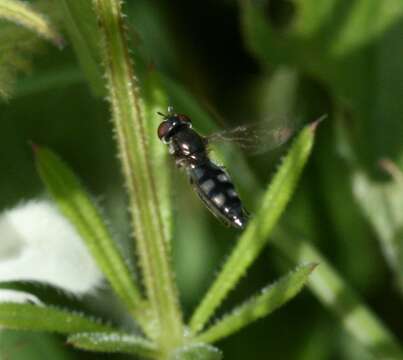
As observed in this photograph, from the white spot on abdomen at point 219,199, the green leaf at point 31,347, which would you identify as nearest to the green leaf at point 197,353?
the white spot on abdomen at point 219,199

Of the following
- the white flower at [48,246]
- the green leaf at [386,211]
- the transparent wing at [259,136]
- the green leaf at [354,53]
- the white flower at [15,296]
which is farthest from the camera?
the green leaf at [354,53]

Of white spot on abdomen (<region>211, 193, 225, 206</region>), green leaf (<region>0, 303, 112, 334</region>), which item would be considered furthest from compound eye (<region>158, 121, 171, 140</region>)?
green leaf (<region>0, 303, 112, 334</region>)

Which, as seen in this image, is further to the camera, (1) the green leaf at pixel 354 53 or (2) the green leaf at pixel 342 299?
(1) the green leaf at pixel 354 53

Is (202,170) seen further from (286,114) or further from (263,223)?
(286,114)

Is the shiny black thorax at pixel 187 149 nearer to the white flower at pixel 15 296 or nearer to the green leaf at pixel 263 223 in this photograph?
the green leaf at pixel 263 223

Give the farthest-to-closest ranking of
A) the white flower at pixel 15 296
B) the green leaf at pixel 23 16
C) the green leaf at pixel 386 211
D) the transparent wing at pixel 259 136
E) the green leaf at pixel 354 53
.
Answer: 1. the green leaf at pixel 354 53
2. the green leaf at pixel 386 211
3. the white flower at pixel 15 296
4. the transparent wing at pixel 259 136
5. the green leaf at pixel 23 16

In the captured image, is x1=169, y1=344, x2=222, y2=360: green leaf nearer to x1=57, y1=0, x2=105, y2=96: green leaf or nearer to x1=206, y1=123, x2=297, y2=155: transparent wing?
x1=206, y1=123, x2=297, y2=155: transparent wing

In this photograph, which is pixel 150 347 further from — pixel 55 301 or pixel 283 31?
pixel 283 31

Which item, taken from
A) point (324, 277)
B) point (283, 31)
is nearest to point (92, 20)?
point (324, 277)
